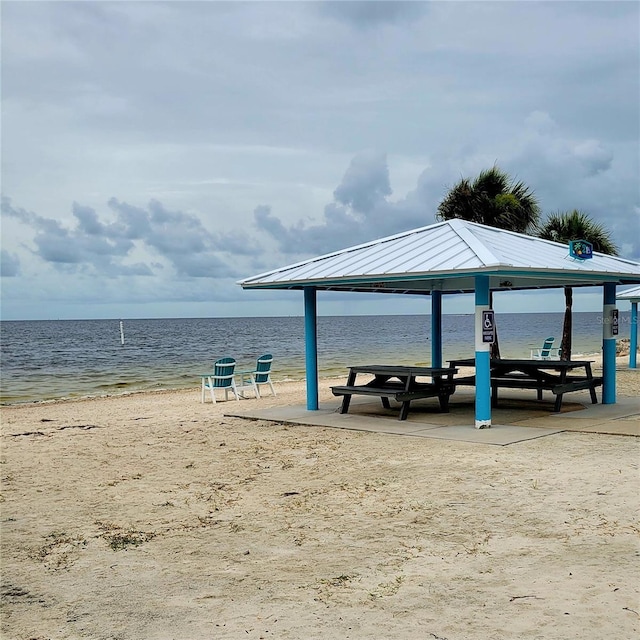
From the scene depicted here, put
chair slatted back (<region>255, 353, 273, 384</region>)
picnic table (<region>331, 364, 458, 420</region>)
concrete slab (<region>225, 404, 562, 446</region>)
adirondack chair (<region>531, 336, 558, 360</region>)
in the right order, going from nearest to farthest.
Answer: concrete slab (<region>225, 404, 562, 446</region>), picnic table (<region>331, 364, 458, 420</region>), chair slatted back (<region>255, 353, 273, 384</region>), adirondack chair (<region>531, 336, 558, 360</region>)

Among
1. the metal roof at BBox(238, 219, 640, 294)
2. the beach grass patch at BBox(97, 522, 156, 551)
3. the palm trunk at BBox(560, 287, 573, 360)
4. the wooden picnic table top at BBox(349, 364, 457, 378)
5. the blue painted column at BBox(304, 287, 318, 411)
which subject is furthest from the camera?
the palm trunk at BBox(560, 287, 573, 360)

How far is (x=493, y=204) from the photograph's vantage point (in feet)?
68.1

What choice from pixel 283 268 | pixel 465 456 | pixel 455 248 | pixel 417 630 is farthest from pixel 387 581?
pixel 283 268

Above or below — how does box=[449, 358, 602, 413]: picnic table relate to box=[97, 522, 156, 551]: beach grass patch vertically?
above

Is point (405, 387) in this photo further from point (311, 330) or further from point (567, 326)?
point (567, 326)

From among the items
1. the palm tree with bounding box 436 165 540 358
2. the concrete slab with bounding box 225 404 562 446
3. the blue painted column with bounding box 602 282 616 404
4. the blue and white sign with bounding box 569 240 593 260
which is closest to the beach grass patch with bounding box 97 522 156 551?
the concrete slab with bounding box 225 404 562 446

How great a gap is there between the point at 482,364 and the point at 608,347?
367 cm

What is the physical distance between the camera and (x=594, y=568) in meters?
4.79

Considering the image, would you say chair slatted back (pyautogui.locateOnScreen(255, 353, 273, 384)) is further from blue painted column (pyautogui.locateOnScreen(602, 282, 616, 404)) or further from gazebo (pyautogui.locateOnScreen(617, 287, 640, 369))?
gazebo (pyautogui.locateOnScreen(617, 287, 640, 369))

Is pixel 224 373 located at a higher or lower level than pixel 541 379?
lower

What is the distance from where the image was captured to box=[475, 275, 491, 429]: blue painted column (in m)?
10.1

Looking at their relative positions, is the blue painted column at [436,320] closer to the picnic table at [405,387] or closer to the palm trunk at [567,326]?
the picnic table at [405,387]

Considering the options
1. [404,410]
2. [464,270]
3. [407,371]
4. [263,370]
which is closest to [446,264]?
[464,270]

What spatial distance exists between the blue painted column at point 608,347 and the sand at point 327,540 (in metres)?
3.42
